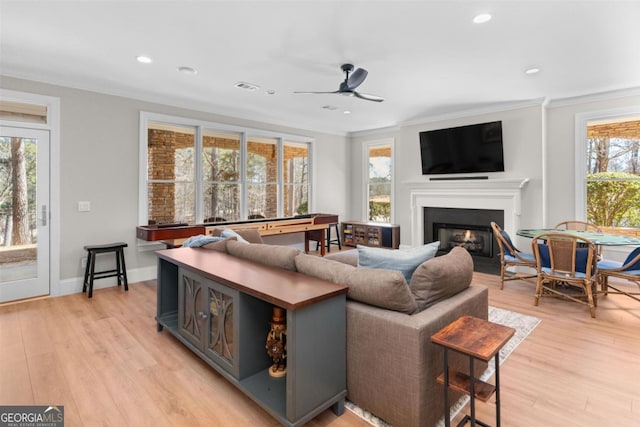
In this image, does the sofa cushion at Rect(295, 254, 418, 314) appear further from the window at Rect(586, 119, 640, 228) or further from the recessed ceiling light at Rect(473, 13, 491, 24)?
the window at Rect(586, 119, 640, 228)

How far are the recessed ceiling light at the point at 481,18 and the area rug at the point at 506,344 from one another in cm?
263

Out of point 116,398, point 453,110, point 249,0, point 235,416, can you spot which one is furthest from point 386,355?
point 453,110

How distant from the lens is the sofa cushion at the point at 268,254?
2359 mm

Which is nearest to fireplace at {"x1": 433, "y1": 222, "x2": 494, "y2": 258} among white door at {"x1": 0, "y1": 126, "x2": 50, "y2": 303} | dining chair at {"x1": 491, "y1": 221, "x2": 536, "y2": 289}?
dining chair at {"x1": 491, "y1": 221, "x2": 536, "y2": 289}

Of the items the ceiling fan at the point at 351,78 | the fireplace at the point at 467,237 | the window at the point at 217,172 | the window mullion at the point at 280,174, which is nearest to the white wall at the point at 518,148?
the fireplace at the point at 467,237

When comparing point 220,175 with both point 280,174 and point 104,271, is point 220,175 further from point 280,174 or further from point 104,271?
point 104,271

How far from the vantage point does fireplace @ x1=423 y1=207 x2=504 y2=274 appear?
5.36 m

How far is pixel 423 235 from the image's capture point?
6281 mm

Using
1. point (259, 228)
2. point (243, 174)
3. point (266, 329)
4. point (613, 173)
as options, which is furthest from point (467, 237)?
point (266, 329)

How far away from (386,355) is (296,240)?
5.16 m

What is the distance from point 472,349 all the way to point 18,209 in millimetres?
4861

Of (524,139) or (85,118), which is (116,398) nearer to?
(85,118)

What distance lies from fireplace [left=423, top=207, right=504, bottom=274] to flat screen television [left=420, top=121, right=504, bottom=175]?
2.39 feet

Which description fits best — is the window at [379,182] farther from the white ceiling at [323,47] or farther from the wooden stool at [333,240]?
the white ceiling at [323,47]
